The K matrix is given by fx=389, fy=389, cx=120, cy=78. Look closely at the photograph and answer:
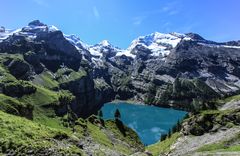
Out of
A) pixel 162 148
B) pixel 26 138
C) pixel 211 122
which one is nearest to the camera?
pixel 26 138

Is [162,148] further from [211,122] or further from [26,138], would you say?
[26,138]

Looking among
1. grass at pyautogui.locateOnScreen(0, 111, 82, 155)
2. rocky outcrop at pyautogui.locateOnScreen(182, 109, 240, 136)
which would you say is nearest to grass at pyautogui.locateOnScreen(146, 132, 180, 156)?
rocky outcrop at pyautogui.locateOnScreen(182, 109, 240, 136)

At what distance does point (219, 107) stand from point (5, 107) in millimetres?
112548

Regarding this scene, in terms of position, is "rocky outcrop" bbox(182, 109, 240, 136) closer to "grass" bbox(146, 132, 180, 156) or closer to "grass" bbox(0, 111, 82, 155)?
"grass" bbox(146, 132, 180, 156)

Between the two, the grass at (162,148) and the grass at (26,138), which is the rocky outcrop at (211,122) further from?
the grass at (26,138)

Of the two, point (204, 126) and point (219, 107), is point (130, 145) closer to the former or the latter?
point (204, 126)

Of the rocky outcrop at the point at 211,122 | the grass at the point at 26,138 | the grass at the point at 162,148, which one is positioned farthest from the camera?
the grass at the point at 162,148

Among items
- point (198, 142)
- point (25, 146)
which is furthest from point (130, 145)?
point (25, 146)

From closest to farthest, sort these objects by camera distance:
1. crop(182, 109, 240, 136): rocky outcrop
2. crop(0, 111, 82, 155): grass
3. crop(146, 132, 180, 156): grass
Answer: crop(0, 111, 82, 155): grass → crop(182, 109, 240, 136): rocky outcrop → crop(146, 132, 180, 156): grass

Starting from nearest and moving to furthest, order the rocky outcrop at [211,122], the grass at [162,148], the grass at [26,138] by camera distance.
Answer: the grass at [26,138], the rocky outcrop at [211,122], the grass at [162,148]

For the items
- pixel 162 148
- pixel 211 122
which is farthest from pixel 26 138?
pixel 162 148

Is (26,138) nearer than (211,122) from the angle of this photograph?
Yes

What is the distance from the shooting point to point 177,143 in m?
138

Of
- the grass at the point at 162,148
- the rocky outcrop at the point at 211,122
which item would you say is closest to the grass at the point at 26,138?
the grass at the point at 162,148
